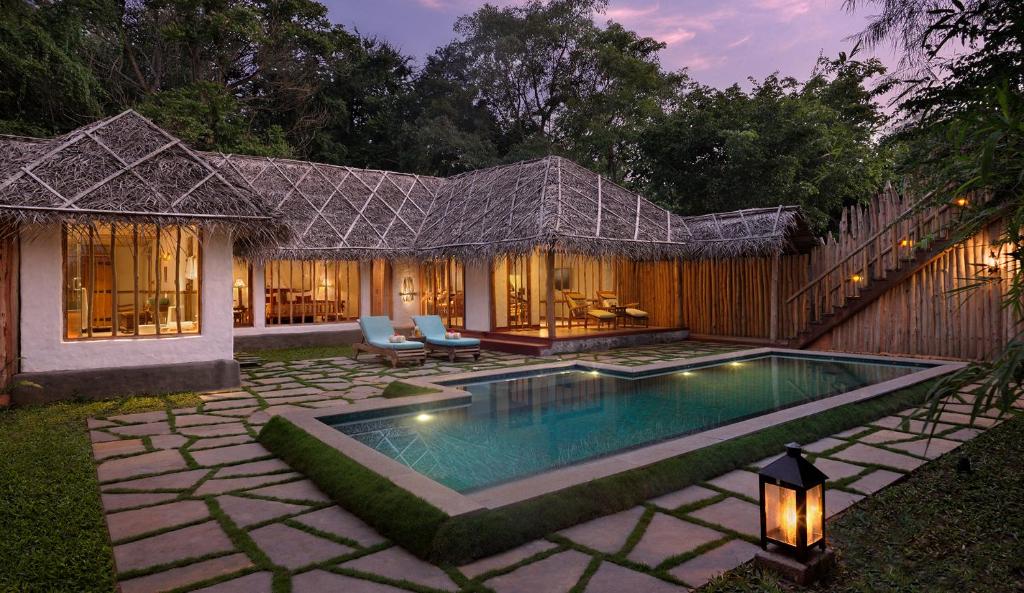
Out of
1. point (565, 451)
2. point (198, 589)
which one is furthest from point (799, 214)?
point (198, 589)

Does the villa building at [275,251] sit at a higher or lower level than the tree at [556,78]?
lower

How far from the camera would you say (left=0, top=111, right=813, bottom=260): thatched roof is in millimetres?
7234

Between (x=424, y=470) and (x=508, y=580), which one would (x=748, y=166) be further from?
(x=508, y=580)

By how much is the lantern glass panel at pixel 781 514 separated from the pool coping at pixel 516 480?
113 centimetres

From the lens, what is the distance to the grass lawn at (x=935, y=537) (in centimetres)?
271

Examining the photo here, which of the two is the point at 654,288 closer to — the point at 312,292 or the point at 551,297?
the point at 551,297

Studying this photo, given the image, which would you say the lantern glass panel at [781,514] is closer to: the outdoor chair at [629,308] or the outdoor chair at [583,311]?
the outdoor chair at [583,311]

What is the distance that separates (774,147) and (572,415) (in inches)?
525

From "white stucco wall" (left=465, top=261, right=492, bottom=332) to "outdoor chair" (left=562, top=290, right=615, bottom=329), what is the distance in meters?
1.94

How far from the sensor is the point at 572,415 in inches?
248

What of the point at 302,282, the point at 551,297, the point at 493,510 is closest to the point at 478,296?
the point at 551,297

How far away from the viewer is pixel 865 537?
318 centimetres

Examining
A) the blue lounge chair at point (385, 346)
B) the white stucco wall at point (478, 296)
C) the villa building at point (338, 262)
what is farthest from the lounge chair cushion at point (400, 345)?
the white stucco wall at point (478, 296)

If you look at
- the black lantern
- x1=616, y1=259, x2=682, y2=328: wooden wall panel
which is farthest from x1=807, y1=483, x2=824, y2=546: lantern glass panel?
x1=616, y1=259, x2=682, y2=328: wooden wall panel
